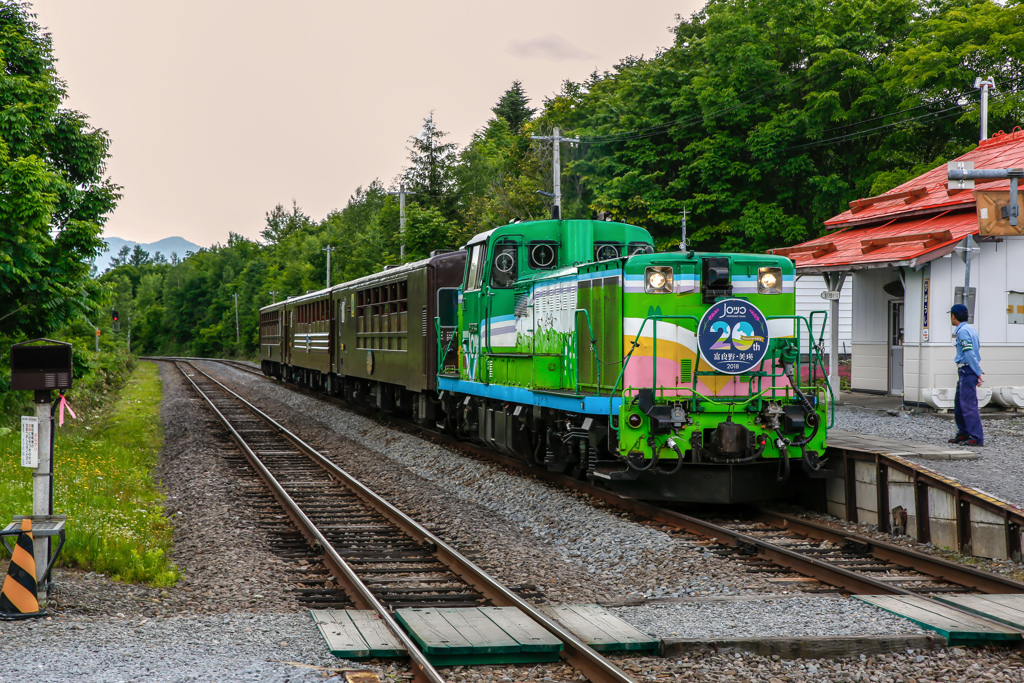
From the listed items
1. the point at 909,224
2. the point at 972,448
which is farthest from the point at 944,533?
the point at 909,224

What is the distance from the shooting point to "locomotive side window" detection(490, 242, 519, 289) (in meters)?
12.5

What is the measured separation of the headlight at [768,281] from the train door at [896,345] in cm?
1081

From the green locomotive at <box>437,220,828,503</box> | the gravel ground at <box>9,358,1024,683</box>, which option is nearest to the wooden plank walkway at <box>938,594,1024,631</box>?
the gravel ground at <box>9,358,1024,683</box>

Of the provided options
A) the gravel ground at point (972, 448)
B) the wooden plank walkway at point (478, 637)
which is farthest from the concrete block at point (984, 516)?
the wooden plank walkway at point (478, 637)

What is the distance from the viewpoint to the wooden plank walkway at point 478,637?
5.38 metres

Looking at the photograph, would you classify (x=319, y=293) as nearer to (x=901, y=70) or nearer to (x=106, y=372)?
(x=106, y=372)

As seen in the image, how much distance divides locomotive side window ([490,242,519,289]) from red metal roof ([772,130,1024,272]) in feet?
25.0

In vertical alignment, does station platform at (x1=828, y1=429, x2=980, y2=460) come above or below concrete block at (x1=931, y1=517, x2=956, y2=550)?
above

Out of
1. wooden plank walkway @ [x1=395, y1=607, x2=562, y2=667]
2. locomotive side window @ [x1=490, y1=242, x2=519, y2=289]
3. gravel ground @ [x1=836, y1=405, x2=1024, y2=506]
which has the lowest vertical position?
wooden plank walkway @ [x1=395, y1=607, x2=562, y2=667]

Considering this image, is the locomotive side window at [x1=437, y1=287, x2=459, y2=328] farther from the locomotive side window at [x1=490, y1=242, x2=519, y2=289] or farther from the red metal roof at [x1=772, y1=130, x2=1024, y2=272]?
the red metal roof at [x1=772, y1=130, x2=1024, y2=272]

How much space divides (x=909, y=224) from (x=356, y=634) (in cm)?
1786

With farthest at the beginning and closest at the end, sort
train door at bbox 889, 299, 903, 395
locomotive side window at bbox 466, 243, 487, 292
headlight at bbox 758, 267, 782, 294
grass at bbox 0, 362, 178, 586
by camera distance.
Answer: train door at bbox 889, 299, 903, 395 → locomotive side window at bbox 466, 243, 487, 292 → headlight at bbox 758, 267, 782, 294 → grass at bbox 0, 362, 178, 586

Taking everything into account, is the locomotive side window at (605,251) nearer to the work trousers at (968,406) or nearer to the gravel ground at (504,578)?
the gravel ground at (504,578)

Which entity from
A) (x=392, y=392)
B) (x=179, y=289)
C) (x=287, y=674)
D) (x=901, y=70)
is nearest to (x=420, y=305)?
(x=392, y=392)
